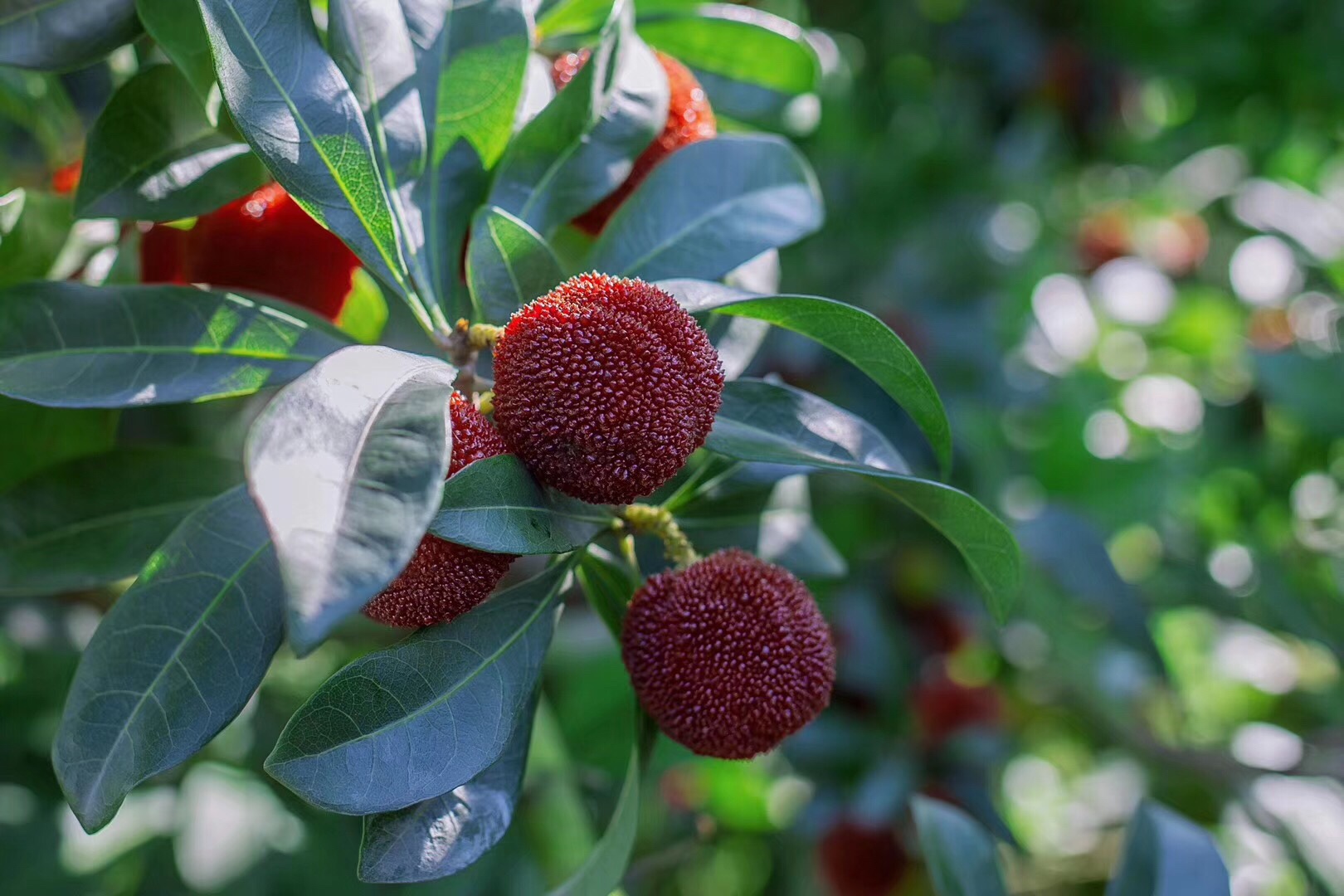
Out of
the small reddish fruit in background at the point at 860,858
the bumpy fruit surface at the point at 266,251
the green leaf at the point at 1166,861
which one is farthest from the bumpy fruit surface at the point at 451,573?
the small reddish fruit in background at the point at 860,858

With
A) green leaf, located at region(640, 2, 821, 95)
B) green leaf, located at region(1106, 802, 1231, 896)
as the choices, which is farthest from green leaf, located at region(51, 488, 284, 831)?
green leaf, located at region(1106, 802, 1231, 896)

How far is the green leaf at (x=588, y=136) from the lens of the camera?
0.69 meters

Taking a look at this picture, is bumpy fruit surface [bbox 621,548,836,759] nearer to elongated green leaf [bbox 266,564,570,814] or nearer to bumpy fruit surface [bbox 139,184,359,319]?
elongated green leaf [bbox 266,564,570,814]

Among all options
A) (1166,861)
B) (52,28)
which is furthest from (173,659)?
(1166,861)

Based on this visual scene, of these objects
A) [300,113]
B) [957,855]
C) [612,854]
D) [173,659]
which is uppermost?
[300,113]

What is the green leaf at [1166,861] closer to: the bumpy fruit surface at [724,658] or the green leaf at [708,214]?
the bumpy fruit surface at [724,658]

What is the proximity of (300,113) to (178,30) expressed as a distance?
0.12m

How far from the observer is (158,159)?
68cm

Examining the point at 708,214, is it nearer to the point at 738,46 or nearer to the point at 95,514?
the point at 738,46

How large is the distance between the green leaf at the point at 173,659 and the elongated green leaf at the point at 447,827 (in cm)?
10

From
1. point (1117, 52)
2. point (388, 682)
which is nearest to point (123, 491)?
point (388, 682)

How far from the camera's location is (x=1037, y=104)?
232 cm

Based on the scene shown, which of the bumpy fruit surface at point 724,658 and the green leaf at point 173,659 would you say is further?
the bumpy fruit surface at point 724,658

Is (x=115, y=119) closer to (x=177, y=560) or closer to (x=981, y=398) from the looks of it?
(x=177, y=560)
